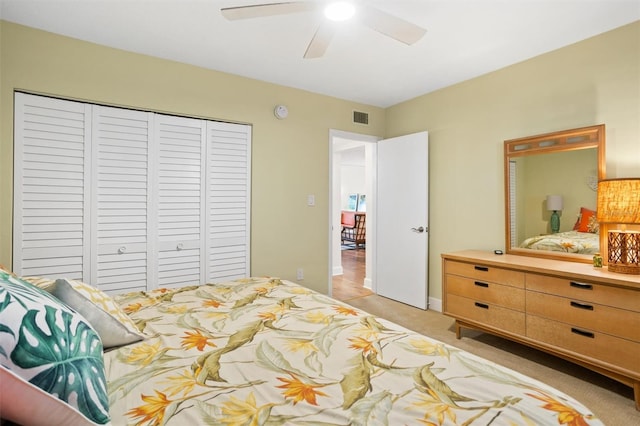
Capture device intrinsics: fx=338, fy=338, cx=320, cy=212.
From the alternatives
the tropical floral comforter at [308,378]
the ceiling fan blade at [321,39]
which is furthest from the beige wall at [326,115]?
the tropical floral comforter at [308,378]

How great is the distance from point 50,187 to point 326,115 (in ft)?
9.02

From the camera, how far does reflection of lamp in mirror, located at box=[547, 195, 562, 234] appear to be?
110 inches

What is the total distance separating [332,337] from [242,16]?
1.77m

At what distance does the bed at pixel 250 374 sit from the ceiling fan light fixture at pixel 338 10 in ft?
5.57

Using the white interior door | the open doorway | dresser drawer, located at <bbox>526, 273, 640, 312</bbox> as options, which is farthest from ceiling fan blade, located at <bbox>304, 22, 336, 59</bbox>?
dresser drawer, located at <bbox>526, 273, 640, 312</bbox>

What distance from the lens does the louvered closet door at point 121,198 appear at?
279cm

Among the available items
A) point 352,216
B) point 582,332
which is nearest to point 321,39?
point 582,332

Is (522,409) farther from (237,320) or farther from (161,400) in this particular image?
(237,320)

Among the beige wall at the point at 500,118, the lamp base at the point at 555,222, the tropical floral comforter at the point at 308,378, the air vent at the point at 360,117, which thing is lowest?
the tropical floral comforter at the point at 308,378

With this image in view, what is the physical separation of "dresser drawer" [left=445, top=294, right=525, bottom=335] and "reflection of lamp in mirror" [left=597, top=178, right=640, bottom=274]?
2.35ft

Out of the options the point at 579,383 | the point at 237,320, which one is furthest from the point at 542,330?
the point at 237,320

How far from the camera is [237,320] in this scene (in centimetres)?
158

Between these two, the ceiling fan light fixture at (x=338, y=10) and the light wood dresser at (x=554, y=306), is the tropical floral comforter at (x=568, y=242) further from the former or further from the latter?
the ceiling fan light fixture at (x=338, y=10)

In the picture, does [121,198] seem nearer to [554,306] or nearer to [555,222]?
[554,306]
